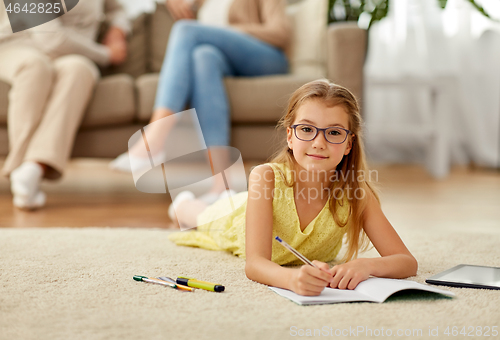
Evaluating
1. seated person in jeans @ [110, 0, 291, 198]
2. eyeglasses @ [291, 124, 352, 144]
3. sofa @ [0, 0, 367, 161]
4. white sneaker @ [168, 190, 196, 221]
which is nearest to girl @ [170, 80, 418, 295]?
eyeglasses @ [291, 124, 352, 144]

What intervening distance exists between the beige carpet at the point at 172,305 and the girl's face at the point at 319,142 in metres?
0.23

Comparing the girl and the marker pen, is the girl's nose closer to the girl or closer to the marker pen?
the girl

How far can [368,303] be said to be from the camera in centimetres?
66

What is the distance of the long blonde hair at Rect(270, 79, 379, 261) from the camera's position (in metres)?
0.85

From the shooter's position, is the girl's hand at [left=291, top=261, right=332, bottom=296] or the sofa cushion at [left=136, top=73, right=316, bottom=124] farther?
the sofa cushion at [left=136, top=73, right=316, bottom=124]

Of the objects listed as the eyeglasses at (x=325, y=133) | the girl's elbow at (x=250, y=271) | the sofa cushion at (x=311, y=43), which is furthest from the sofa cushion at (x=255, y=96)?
the girl's elbow at (x=250, y=271)

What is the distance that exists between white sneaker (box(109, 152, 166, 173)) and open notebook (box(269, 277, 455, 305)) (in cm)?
90

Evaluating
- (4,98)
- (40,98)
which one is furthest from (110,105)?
(4,98)

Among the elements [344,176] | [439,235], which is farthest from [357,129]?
[439,235]

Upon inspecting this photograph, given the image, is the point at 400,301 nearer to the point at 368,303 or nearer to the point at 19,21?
the point at 368,303

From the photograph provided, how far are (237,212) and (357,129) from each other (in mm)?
336

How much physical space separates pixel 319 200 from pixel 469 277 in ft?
0.96

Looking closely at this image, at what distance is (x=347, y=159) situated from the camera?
3.04 feet

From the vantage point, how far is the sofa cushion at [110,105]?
5.86 ft
